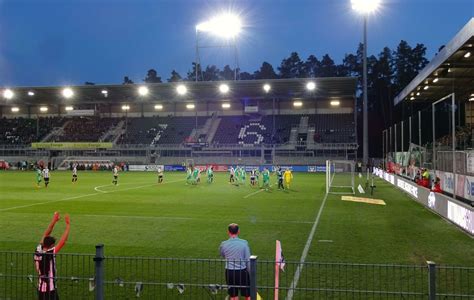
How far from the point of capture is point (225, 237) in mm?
15258

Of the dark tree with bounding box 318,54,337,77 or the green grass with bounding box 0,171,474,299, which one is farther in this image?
the dark tree with bounding box 318,54,337,77

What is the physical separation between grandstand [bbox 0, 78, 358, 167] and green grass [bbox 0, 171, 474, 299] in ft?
131

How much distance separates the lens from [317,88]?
65.5m

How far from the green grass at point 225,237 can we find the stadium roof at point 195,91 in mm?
36829

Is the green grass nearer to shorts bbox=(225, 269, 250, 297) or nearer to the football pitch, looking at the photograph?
the football pitch

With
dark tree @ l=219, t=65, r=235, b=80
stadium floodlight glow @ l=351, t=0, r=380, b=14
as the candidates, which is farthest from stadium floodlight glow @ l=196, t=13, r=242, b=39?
dark tree @ l=219, t=65, r=235, b=80

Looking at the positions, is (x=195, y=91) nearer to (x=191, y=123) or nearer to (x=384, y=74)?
(x=191, y=123)

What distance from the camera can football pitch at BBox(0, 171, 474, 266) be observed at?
13109mm

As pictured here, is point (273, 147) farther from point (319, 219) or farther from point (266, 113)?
point (319, 219)

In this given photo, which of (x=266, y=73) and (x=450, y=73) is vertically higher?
(x=266, y=73)

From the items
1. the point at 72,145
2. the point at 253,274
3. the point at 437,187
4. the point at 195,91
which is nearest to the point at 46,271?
the point at 253,274

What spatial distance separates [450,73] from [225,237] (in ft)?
66.7

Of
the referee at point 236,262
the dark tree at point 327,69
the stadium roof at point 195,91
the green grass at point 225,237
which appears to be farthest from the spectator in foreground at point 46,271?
the dark tree at point 327,69

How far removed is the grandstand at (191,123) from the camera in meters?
67.4
